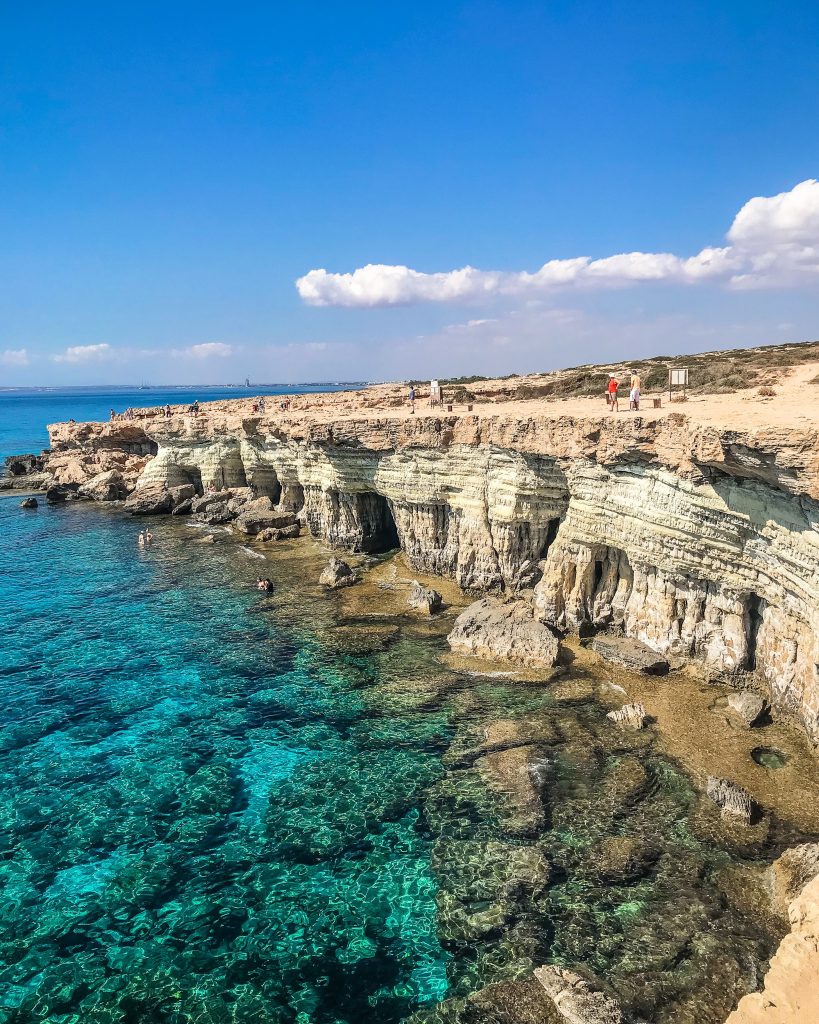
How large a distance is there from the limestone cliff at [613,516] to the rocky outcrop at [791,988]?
25.5 feet

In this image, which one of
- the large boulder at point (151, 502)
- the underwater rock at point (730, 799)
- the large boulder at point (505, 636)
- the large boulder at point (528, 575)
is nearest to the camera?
the underwater rock at point (730, 799)

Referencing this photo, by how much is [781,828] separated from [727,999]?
472 cm

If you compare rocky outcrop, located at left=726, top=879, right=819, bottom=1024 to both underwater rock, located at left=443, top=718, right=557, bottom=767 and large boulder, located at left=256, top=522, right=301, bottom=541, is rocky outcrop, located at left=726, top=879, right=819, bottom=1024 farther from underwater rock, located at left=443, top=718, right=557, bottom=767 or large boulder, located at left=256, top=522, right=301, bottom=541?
large boulder, located at left=256, top=522, right=301, bottom=541

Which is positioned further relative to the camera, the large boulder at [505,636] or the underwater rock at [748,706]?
the large boulder at [505,636]

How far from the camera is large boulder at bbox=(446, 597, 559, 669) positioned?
2216cm

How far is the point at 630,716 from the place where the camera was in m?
18.2

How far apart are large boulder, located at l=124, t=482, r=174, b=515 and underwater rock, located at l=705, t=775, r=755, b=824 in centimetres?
4664

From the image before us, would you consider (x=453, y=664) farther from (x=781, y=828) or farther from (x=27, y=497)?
(x=27, y=497)

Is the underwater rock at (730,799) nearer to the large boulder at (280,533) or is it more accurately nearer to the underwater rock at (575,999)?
the underwater rock at (575,999)

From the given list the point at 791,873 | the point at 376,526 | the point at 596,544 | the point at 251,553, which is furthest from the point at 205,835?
the point at 251,553

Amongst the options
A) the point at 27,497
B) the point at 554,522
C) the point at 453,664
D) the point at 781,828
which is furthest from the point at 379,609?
the point at 27,497

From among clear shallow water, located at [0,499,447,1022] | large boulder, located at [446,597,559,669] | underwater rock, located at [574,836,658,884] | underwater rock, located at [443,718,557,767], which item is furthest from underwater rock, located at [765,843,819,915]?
large boulder, located at [446,597,559,669]

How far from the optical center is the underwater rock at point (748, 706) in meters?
17.4

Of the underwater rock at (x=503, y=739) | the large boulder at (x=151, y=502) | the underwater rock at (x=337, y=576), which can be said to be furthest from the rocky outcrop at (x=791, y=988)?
the large boulder at (x=151, y=502)
